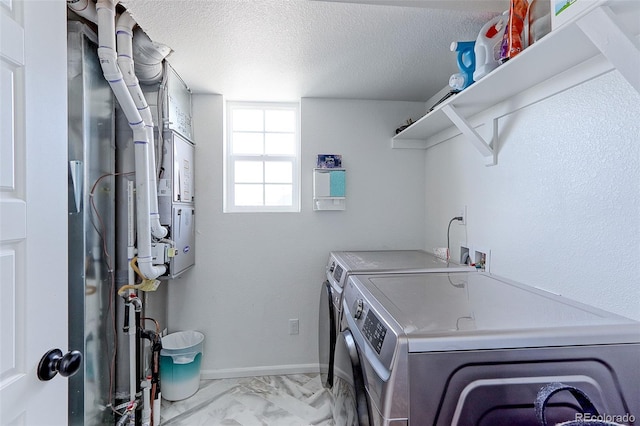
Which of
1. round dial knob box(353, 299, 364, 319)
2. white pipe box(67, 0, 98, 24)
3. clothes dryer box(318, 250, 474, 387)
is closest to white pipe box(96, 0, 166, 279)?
white pipe box(67, 0, 98, 24)

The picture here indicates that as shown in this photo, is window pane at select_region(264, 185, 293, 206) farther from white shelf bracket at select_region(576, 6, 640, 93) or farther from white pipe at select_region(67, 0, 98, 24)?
white shelf bracket at select_region(576, 6, 640, 93)

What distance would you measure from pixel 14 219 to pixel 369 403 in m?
1.06

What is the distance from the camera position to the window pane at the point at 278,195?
99.4 inches

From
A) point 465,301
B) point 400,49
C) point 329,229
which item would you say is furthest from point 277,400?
point 400,49

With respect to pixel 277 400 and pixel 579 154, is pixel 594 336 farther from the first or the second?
pixel 277 400

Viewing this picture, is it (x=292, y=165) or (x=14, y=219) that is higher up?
(x=292, y=165)

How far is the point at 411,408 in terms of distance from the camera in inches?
28.4

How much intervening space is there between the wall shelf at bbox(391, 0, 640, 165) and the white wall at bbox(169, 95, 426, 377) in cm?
56

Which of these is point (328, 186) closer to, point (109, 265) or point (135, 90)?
point (135, 90)

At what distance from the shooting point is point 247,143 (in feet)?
8.25

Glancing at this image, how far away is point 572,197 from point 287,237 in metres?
1.81

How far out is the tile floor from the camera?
185cm

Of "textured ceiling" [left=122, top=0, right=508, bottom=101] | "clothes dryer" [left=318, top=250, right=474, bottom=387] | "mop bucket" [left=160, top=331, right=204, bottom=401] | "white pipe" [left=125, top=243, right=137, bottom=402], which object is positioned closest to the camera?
"textured ceiling" [left=122, top=0, right=508, bottom=101]

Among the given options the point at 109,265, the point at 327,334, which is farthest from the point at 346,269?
the point at 109,265
